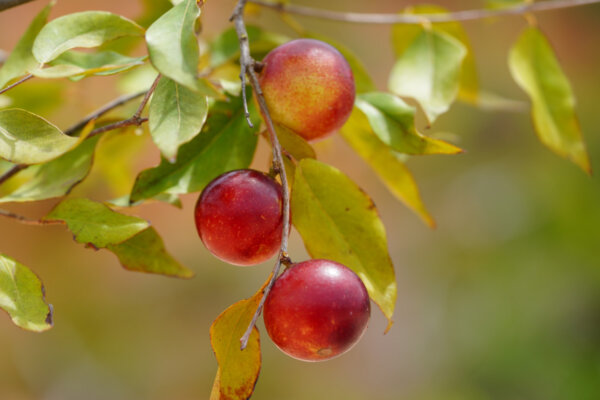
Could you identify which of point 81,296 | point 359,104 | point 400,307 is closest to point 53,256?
point 81,296

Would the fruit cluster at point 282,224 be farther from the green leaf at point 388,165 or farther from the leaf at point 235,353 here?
the green leaf at point 388,165

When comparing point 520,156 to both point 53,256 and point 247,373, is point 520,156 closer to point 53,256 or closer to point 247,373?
point 53,256

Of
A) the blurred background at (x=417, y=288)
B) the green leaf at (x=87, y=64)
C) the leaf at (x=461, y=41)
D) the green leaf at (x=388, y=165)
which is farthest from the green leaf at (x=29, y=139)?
the blurred background at (x=417, y=288)

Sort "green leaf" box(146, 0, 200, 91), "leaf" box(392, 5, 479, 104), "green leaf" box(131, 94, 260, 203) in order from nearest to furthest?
"green leaf" box(146, 0, 200, 91) < "green leaf" box(131, 94, 260, 203) < "leaf" box(392, 5, 479, 104)

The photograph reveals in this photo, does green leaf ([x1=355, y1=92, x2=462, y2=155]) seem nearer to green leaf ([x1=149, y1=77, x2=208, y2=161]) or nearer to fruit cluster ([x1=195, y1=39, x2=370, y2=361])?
fruit cluster ([x1=195, y1=39, x2=370, y2=361])

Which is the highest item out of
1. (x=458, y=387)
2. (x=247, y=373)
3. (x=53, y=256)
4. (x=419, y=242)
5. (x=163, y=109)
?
(x=163, y=109)

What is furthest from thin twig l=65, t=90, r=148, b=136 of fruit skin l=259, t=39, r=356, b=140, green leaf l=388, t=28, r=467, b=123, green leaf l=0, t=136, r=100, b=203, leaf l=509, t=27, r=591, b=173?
leaf l=509, t=27, r=591, b=173
